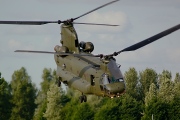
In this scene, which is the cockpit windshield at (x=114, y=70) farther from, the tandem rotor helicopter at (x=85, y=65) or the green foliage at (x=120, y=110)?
the green foliage at (x=120, y=110)

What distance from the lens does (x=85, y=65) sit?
10075 cm

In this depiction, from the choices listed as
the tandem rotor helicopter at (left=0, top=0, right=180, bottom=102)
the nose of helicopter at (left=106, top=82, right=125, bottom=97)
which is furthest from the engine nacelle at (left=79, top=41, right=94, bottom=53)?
the nose of helicopter at (left=106, top=82, right=125, bottom=97)

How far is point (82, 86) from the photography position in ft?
330

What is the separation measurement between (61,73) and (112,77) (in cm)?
849

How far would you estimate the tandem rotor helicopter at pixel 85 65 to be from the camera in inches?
3816

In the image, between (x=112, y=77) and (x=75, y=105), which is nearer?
(x=112, y=77)

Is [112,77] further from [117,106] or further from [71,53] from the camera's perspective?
[117,106]

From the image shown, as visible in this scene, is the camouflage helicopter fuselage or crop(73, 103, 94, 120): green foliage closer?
the camouflage helicopter fuselage

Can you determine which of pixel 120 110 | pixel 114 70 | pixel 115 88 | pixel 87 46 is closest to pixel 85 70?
pixel 114 70

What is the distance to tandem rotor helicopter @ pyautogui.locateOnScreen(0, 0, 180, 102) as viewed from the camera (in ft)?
318

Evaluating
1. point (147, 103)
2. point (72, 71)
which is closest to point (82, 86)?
point (72, 71)

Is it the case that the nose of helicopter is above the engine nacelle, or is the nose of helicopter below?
below

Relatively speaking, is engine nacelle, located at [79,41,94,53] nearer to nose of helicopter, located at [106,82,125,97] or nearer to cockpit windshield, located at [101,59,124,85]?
cockpit windshield, located at [101,59,124,85]

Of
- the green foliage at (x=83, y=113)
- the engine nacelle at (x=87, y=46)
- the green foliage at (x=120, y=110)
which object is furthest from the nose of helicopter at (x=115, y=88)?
the green foliage at (x=83, y=113)
